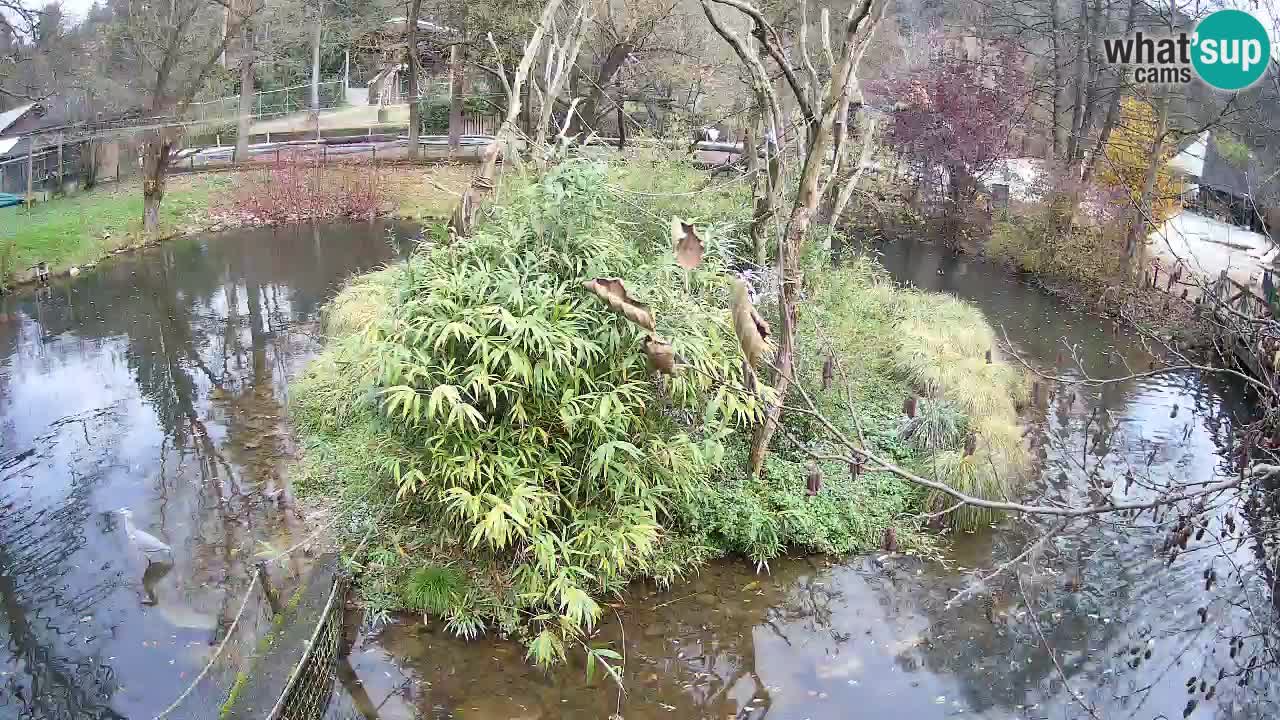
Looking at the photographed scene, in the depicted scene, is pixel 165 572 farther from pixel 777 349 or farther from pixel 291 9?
pixel 291 9

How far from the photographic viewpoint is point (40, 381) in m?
9.52

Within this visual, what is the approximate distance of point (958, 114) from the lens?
15.2 metres

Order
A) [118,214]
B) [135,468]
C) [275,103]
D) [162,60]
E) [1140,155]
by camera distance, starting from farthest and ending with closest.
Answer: [275,103], [162,60], [118,214], [1140,155], [135,468]

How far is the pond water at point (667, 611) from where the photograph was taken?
501 centimetres

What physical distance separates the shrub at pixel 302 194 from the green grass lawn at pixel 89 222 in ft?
2.00

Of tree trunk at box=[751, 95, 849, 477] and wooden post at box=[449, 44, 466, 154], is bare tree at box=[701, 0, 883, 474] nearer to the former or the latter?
tree trunk at box=[751, 95, 849, 477]

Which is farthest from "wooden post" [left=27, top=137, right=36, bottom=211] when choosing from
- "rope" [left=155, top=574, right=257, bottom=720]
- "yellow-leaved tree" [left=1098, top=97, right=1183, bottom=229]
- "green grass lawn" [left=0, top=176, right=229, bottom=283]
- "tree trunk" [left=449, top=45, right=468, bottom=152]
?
"yellow-leaved tree" [left=1098, top=97, right=1183, bottom=229]

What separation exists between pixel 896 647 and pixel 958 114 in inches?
463

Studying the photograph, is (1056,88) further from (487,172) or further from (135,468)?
(135,468)

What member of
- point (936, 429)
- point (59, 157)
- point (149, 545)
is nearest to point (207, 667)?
point (149, 545)

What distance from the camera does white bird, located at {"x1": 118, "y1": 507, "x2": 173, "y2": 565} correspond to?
241 inches

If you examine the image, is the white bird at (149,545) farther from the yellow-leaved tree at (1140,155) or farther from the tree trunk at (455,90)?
the tree trunk at (455,90)

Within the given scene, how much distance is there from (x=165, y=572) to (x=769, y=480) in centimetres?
399

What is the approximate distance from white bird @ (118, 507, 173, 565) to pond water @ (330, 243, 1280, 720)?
1750 millimetres
